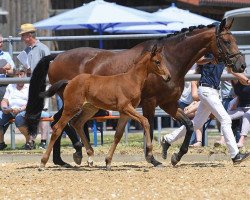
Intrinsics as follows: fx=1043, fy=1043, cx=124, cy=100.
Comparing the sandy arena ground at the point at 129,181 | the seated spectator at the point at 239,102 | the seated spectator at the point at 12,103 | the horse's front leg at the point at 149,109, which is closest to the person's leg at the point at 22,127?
the seated spectator at the point at 12,103

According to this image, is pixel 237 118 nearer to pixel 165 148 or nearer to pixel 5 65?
pixel 165 148

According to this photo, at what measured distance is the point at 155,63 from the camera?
13.4m

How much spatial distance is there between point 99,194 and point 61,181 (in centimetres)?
126

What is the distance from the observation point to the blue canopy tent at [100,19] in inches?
910

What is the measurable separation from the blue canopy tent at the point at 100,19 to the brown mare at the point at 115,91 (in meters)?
9.38

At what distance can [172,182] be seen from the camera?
460 inches

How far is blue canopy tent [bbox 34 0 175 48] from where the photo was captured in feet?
75.9

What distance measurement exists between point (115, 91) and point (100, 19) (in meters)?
9.91

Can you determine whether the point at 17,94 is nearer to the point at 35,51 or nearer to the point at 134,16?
the point at 35,51

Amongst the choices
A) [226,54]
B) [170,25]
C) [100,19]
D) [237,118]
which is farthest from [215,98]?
[170,25]

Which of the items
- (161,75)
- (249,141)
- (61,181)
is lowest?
(249,141)

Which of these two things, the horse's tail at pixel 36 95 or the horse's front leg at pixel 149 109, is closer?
the horse's front leg at pixel 149 109

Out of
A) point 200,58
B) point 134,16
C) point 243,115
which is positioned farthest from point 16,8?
point 200,58

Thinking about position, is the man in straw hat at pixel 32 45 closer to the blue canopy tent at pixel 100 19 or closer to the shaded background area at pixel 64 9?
the blue canopy tent at pixel 100 19
